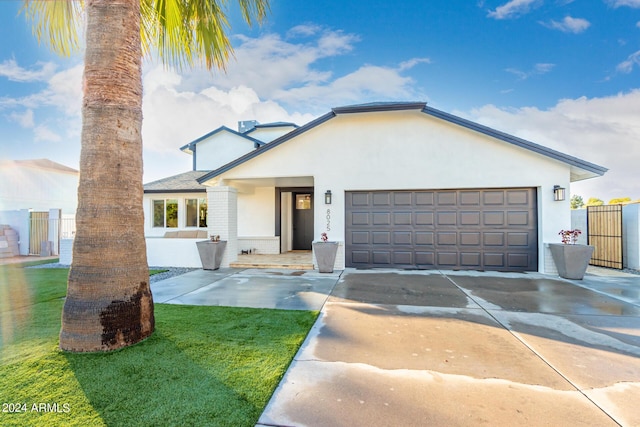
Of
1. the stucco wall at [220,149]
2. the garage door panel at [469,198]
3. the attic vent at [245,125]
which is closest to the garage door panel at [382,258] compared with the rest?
Result: the garage door panel at [469,198]

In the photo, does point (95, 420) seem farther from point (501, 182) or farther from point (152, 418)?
point (501, 182)

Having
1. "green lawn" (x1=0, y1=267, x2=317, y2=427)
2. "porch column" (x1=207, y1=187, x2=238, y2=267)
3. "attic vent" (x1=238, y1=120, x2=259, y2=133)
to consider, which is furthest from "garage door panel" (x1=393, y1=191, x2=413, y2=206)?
"attic vent" (x1=238, y1=120, x2=259, y2=133)

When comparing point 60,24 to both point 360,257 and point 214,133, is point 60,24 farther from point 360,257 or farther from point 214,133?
point 214,133

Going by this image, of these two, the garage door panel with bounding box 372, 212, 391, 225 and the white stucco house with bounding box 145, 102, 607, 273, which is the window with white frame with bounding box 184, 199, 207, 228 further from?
the garage door panel with bounding box 372, 212, 391, 225

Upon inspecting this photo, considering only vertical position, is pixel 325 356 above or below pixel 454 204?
below

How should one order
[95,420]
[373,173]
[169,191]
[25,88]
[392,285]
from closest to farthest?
[95,420] → [25,88] → [392,285] → [373,173] → [169,191]

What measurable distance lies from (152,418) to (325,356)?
5.92 ft

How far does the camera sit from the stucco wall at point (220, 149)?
16.1 meters

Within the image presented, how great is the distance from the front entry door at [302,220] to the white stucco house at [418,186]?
4.21 m

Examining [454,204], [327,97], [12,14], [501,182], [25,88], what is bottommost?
[454,204]

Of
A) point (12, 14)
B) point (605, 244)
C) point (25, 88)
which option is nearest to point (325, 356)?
point (12, 14)

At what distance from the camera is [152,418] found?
231 centimetres

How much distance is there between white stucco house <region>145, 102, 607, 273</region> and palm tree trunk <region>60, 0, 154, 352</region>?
6.32 metres

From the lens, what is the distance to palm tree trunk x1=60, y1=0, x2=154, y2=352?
343cm
